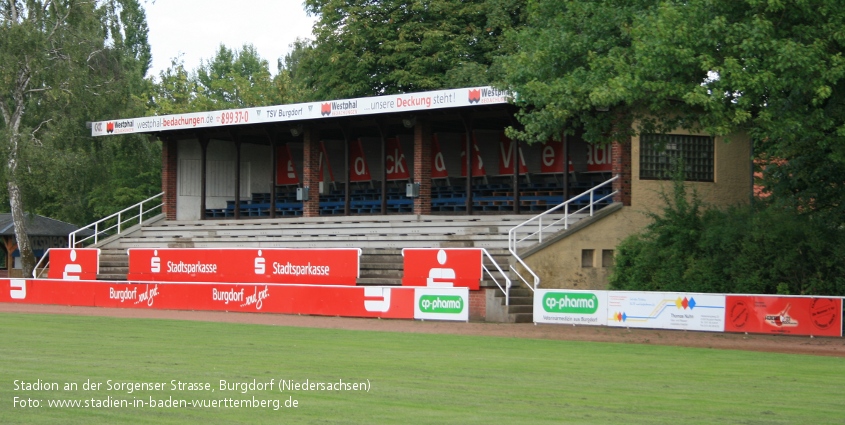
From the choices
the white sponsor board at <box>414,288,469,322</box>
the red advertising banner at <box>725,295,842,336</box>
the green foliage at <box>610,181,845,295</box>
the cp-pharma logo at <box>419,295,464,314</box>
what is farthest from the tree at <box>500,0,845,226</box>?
the cp-pharma logo at <box>419,295,464,314</box>

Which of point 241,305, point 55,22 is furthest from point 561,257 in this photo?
point 55,22

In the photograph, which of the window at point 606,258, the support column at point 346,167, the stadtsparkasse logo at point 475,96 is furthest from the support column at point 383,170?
the window at point 606,258

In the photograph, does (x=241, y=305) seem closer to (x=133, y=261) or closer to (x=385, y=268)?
(x=385, y=268)

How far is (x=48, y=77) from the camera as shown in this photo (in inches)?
1732

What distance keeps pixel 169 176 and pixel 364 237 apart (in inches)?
492

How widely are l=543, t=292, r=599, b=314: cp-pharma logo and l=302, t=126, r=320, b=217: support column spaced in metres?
15.2

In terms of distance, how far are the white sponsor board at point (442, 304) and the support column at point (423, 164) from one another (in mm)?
8670

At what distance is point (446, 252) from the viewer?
95.8ft

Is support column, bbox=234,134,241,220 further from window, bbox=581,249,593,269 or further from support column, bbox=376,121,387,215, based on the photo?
window, bbox=581,249,593,269

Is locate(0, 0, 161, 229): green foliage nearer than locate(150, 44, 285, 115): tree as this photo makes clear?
Yes

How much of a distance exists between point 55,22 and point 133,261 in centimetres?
1381

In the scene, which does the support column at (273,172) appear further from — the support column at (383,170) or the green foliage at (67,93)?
the green foliage at (67,93)

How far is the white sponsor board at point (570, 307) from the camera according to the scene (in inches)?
1008

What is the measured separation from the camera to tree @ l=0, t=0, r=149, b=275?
142 feet
